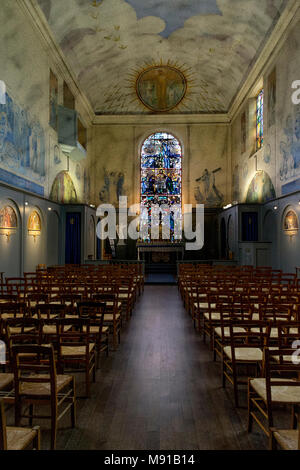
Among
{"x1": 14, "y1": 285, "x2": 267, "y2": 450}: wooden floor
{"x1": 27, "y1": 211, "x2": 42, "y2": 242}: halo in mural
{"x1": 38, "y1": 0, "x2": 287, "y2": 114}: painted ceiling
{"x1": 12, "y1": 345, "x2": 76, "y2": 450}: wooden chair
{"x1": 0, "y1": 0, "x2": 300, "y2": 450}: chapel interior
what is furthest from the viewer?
{"x1": 38, "y1": 0, "x2": 287, "y2": 114}: painted ceiling

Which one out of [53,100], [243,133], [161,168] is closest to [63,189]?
[53,100]

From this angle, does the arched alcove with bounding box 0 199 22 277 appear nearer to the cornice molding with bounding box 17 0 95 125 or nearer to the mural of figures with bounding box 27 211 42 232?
the mural of figures with bounding box 27 211 42 232

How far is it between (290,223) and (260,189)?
4893mm

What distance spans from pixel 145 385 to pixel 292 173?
39.2 ft

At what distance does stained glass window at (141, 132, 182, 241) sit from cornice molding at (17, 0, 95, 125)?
532cm

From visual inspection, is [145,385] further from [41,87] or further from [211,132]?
[211,132]

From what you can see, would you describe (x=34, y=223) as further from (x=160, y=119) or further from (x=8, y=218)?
(x=160, y=119)

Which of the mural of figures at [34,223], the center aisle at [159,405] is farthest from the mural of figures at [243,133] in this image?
the center aisle at [159,405]

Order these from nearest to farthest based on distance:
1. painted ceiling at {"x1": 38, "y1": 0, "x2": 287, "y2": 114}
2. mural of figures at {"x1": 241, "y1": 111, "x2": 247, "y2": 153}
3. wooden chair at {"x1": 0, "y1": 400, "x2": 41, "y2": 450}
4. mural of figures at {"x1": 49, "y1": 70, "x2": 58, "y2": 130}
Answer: wooden chair at {"x1": 0, "y1": 400, "x2": 41, "y2": 450} < painted ceiling at {"x1": 38, "y1": 0, "x2": 287, "y2": 114} < mural of figures at {"x1": 49, "y1": 70, "x2": 58, "y2": 130} < mural of figures at {"x1": 241, "y1": 111, "x2": 247, "y2": 153}

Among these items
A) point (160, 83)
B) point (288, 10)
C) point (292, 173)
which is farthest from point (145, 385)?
point (160, 83)

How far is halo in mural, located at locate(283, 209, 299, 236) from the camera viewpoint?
1342cm

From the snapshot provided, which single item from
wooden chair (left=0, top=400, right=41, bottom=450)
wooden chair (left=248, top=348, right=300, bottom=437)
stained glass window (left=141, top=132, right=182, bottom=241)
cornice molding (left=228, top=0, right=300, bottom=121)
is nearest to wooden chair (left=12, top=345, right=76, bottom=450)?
wooden chair (left=0, top=400, right=41, bottom=450)

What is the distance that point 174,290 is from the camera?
46.5ft

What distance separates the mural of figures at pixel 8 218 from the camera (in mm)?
11383
